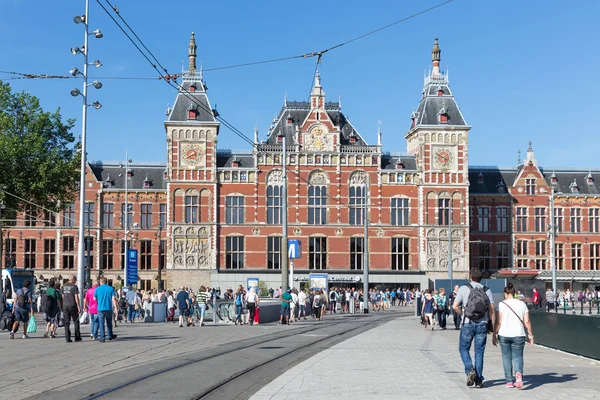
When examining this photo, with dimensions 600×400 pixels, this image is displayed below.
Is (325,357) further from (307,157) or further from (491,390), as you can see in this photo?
(307,157)

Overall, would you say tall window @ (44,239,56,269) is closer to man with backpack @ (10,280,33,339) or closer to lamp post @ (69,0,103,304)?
lamp post @ (69,0,103,304)

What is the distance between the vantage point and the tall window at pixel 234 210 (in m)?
61.2

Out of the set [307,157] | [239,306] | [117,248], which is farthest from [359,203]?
[239,306]

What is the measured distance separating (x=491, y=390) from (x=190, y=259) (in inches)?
1975

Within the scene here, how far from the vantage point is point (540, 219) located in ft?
218

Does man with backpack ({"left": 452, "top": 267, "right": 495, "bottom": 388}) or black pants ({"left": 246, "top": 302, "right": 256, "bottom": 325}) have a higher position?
man with backpack ({"left": 452, "top": 267, "right": 495, "bottom": 388})

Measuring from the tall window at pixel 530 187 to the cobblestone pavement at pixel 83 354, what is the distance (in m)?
46.0

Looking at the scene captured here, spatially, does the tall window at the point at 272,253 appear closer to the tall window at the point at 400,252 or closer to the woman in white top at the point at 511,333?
the tall window at the point at 400,252

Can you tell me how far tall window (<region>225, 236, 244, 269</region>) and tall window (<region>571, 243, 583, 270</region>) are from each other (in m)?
26.9

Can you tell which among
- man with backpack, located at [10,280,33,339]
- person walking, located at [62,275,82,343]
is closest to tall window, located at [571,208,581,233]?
man with backpack, located at [10,280,33,339]

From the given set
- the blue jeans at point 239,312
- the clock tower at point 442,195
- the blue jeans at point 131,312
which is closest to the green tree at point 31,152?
the blue jeans at point 131,312

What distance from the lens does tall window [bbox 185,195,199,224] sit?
60469mm

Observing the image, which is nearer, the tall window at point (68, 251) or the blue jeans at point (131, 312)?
the blue jeans at point (131, 312)

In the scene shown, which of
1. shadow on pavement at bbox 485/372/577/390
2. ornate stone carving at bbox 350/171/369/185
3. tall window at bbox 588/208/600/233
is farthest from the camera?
tall window at bbox 588/208/600/233
